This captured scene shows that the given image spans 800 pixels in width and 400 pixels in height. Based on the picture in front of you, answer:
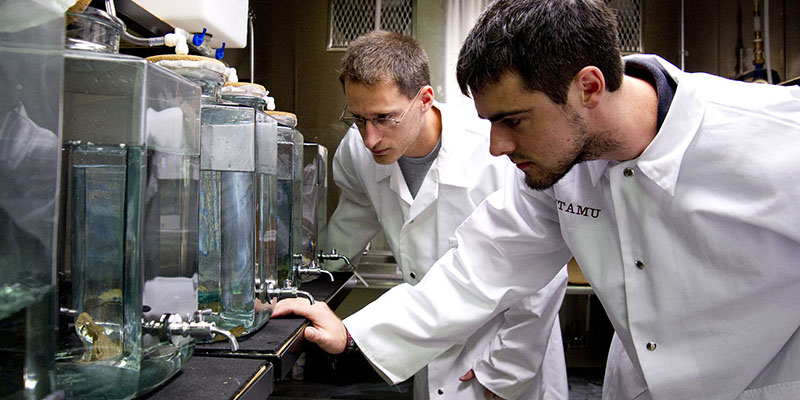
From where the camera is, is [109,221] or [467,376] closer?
[109,221]

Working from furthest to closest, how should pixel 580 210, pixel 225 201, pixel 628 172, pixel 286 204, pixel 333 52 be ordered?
pixel 333 52, pixel 286 204, pixel 580 210, pixel 628 172, pixel 225 201

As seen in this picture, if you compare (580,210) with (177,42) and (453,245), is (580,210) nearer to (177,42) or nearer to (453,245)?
(453,245)

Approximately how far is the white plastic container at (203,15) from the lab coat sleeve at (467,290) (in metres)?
0.81

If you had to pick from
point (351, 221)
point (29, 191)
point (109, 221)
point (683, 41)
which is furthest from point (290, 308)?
point (683, 41)

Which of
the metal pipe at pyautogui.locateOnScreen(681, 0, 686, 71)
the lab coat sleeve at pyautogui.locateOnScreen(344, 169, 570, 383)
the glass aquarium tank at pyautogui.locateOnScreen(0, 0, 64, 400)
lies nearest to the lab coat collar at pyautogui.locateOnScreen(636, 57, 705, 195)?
the lab coat sleeve at pyautogui.locateOnScreen(344, 169, 570, 383)

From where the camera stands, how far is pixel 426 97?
153 centimetres

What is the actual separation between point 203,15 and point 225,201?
0.69m

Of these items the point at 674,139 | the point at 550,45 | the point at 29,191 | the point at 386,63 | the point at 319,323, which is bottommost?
the point at 319,323

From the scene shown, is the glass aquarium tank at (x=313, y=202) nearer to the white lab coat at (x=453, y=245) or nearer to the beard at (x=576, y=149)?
the white lab coat at (x=453, y=245)

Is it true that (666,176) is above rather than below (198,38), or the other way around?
below

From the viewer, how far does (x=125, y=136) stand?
584 millimetres

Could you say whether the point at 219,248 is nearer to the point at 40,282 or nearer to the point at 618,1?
the point at 40,282

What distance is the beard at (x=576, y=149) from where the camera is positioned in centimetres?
93

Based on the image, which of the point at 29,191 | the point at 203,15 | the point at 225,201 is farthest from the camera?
the point at 203,15
